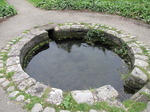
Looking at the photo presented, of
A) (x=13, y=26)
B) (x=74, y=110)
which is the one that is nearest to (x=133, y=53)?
(x=74, y=110)

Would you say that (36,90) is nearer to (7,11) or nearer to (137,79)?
(137,79)

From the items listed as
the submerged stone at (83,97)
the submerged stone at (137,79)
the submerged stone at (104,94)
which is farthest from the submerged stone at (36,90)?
the submerged stone at (137,79)

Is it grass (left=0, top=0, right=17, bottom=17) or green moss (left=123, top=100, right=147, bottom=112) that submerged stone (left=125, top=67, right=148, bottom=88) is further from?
grass (left=0, top=0, right=17, bottom=17)

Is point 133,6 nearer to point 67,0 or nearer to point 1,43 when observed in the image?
point 67,0

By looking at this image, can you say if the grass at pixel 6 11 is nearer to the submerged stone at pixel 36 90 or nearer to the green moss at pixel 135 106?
the submerged stone at pixel 36 90

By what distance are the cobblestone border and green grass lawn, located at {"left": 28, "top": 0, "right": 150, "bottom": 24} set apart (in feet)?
6.05

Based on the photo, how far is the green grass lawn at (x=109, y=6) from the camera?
25.8 feet

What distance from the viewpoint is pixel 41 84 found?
13.5 feet

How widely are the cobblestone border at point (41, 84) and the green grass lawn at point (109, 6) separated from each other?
72.6 inches

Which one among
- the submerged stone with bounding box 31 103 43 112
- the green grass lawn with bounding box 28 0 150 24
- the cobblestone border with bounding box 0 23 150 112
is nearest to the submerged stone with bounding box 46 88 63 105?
the cobblestone border with bounding box 0 23 150 112

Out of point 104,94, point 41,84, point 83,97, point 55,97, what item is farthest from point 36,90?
point 104,94

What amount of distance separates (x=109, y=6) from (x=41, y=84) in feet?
20.6

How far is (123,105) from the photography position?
11.6 ft

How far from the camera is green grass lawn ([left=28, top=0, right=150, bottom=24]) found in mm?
7875
